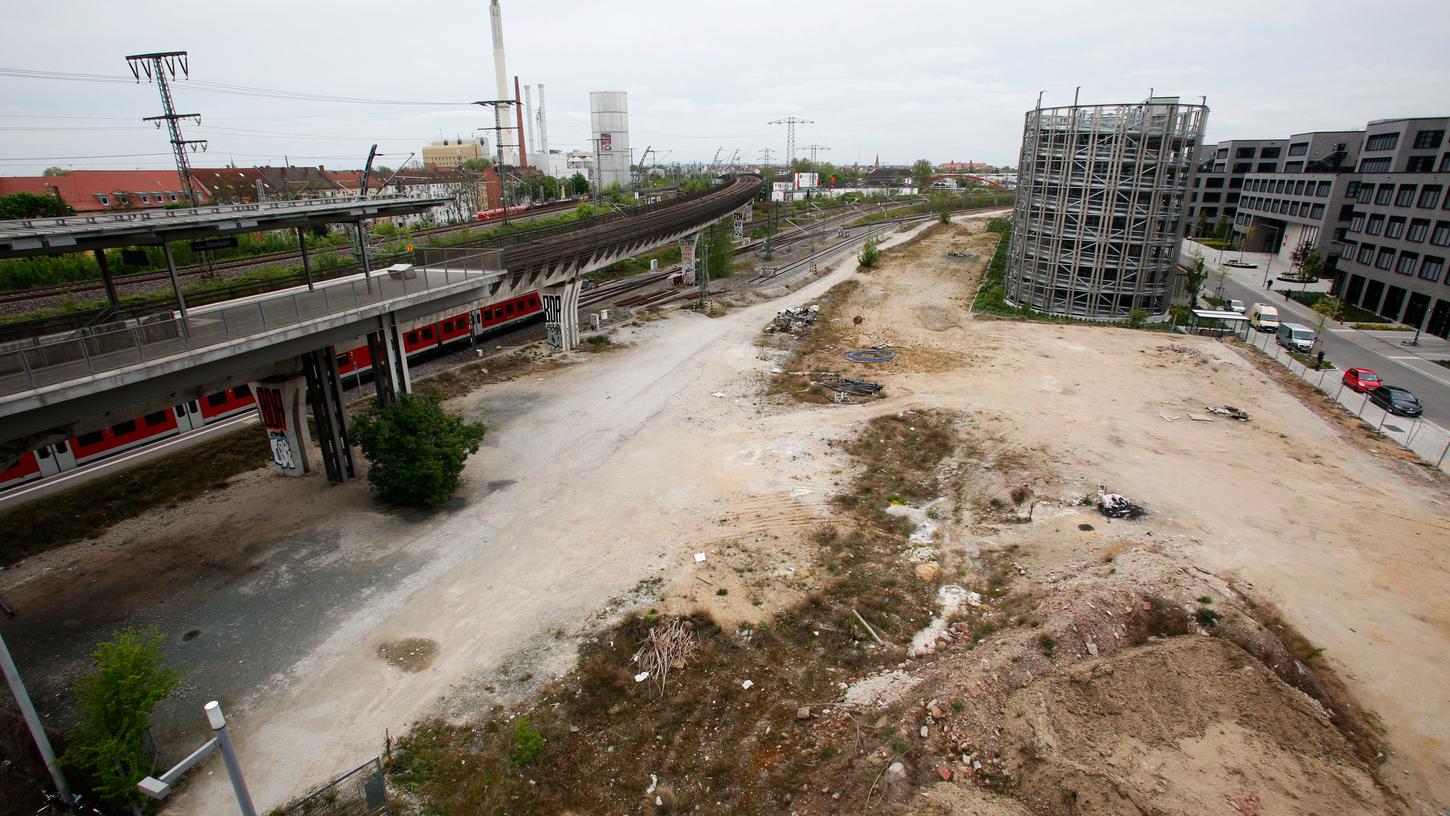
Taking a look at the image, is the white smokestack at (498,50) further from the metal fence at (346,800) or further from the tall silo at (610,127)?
the metal fence at (346,800)

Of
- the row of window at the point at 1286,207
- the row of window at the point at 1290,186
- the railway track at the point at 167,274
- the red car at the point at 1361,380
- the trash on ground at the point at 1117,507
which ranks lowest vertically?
the trash on ground at the point at 1117,507

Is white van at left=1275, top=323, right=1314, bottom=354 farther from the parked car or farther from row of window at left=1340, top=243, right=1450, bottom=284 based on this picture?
row of window at left=1340, top=243, right=1450, bottom=284

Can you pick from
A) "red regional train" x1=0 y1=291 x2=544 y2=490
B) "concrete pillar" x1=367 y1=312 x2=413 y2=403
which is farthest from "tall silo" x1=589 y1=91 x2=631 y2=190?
"concrete pillar" x1=367 y1=312 x2=413 y2=403

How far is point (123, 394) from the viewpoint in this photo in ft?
52.3

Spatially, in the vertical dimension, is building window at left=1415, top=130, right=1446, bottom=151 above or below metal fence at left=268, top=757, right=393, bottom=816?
above

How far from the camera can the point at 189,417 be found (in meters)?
27.2

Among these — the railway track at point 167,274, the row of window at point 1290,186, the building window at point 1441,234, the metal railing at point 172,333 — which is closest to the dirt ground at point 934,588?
the metal railing at point 172,333

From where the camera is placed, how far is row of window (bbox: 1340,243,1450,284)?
44.5 metres

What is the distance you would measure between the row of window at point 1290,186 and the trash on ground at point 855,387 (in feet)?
193

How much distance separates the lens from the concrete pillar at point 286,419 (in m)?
23.5

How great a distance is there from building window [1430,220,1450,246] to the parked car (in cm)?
2094

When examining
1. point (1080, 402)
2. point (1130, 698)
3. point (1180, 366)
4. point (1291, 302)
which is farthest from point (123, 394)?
point (1291, 302)

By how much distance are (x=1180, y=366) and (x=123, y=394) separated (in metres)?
46.8

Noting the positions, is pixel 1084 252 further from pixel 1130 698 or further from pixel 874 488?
pixel 1130 698
